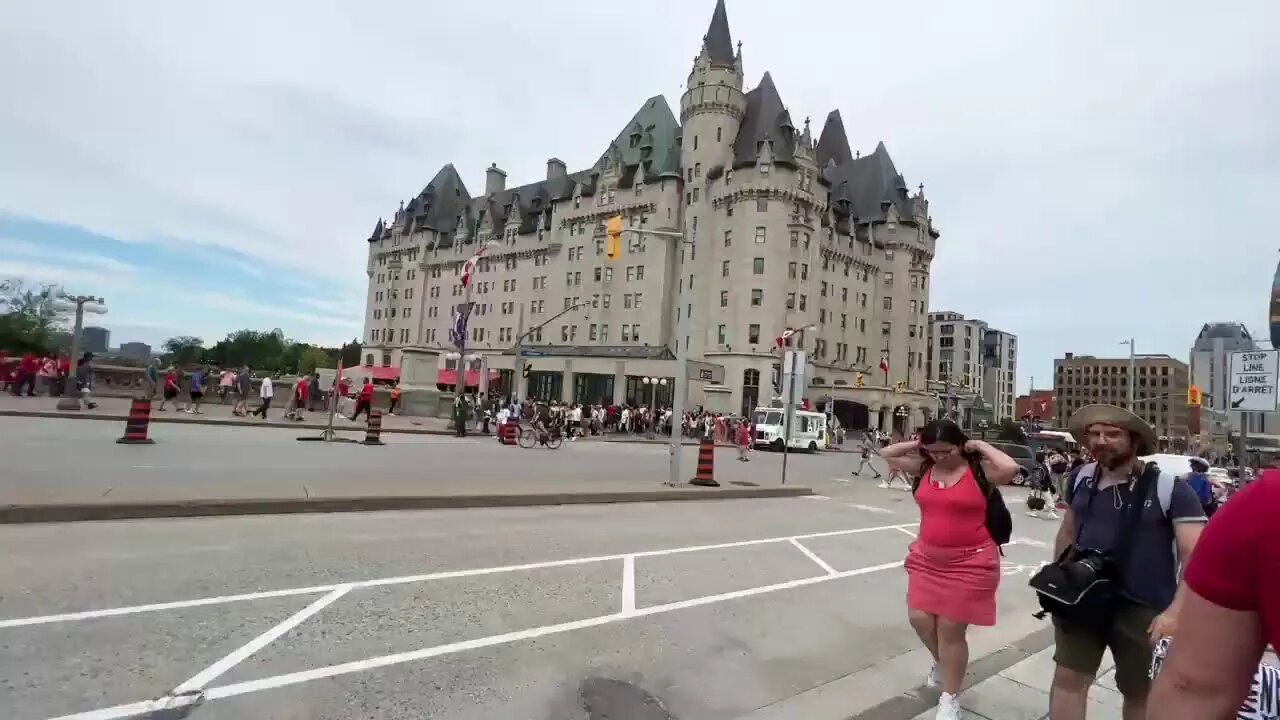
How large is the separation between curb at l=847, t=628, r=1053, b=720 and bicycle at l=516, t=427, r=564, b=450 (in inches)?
813

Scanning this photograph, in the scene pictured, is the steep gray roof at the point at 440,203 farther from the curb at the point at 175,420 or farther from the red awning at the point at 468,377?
the curb at the point at 175,420

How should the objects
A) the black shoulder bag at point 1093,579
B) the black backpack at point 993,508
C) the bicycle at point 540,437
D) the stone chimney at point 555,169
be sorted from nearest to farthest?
the black shoulder bag at point 1093,579 → the black backpack at point 993,508 → the bicycle at point 540,437 → the stone chimney at point 555,169

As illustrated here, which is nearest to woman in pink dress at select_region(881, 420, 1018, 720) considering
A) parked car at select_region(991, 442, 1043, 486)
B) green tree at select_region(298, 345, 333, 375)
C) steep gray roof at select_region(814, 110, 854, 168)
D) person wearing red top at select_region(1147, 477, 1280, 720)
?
person wearing red top at select_region(1147, 477, 1280, 720)

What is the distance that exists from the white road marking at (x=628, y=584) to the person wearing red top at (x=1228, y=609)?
5.08 meters

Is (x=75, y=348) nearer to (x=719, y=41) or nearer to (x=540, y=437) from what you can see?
(x=540, y=437)

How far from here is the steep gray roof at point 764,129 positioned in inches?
2638

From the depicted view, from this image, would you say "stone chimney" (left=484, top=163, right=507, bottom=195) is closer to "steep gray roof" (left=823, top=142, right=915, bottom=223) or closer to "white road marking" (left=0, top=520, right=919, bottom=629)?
"steep gray roof" (left=823, top=142, right=915, bottom=223)

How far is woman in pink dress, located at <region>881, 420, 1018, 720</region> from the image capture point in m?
4.34

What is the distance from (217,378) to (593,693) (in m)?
39.6

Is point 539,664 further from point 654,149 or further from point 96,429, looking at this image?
point 654,149

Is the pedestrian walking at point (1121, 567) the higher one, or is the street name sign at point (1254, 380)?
the street name sign at point (1254, 380)

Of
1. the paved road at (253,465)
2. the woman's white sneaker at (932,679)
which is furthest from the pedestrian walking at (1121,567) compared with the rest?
the paved road at (253,465)

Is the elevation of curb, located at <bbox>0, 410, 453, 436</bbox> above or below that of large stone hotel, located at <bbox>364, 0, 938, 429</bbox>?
below

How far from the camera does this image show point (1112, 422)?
373cm
